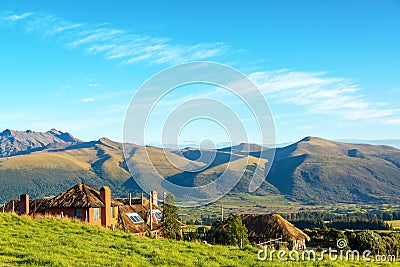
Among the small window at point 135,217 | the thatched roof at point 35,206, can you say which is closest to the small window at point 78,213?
the thatched roof at point 35,206

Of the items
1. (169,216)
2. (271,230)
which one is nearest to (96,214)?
(169,216)

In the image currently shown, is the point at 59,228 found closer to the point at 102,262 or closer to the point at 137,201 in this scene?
the point at 102,262

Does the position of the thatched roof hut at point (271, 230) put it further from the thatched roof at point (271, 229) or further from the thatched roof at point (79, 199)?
the thatched roof at point (79, 199)

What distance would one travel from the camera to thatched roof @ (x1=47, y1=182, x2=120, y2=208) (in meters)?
40.5

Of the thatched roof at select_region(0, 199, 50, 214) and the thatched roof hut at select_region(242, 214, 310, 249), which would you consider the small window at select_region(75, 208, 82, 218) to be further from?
the thatched roof hut at select_region(242, 214, 310, 249)

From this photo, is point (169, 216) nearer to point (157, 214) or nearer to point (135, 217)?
point (135, 217)

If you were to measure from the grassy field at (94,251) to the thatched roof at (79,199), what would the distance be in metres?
18.0

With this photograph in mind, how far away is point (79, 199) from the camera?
4122cm

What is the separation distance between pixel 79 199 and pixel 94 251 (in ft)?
87.0

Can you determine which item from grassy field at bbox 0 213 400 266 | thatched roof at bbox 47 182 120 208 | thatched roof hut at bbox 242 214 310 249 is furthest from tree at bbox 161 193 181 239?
thatched roof hut at bbox 242 214 310 249

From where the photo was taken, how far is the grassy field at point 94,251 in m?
13.6

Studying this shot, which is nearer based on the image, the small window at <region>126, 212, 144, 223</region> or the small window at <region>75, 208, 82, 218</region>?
the small window at <region>75, 208, 82, 218</region>

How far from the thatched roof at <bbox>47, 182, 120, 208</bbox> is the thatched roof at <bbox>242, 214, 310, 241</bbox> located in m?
21.0

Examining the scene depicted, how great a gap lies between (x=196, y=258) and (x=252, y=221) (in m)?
41.6
